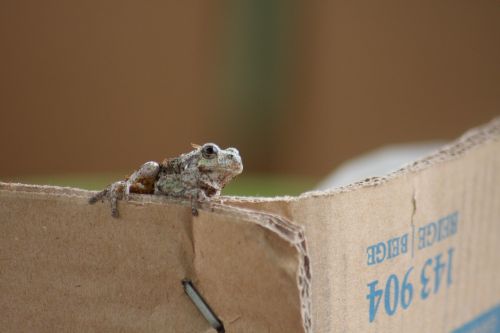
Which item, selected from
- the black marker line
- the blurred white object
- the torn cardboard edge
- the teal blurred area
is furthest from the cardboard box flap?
the teal blurred area

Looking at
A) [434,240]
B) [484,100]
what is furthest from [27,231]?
[484,100]

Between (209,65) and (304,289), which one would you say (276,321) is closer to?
(304,289)

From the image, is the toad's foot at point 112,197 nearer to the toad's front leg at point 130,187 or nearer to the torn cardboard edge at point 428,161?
the toad's front leg at point 130,187

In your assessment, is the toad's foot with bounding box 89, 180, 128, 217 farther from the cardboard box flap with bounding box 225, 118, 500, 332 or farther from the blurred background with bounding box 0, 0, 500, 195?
the blurred background with bounding box 0, 0, 500, 195

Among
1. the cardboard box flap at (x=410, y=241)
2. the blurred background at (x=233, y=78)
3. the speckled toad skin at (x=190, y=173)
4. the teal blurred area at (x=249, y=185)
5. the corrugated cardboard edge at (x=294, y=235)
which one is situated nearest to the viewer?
the corrugated cardboard edge at (x=294, y=235)

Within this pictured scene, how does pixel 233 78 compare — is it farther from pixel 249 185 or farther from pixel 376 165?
pixel 376 165

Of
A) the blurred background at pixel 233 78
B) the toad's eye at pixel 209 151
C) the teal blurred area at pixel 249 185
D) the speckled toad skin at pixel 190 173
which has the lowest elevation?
the teal blurred area at pixel 249 185

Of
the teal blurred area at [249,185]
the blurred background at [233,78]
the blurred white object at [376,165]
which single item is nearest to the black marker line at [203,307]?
the blurred white object at [376,165]
